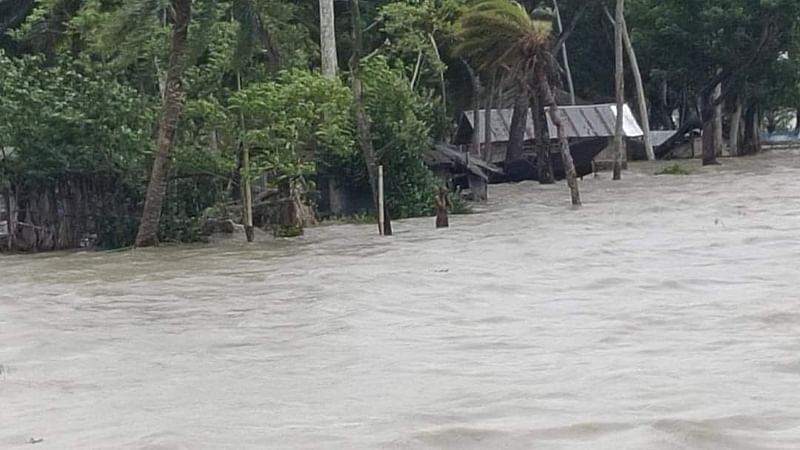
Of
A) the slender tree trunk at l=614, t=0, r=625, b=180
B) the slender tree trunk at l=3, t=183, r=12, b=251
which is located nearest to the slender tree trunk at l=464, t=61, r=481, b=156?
the slender tree trunk at l=614, t=0, r=625, b=180

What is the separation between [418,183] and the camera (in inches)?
1014

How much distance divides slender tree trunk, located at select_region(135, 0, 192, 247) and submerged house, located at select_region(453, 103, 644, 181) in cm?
1651

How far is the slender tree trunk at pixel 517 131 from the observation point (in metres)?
36.3

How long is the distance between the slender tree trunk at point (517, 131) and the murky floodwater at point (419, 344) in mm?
17032

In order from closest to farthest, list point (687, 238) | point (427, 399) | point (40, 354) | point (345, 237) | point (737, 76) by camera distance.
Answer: point (427, 399) < point (40, 354) < point (687, 238) < point (345, 237) < point (737, 76)

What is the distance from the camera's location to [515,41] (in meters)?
26.2

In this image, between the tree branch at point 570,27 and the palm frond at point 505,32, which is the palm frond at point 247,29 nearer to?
the palm frond at point 505,32

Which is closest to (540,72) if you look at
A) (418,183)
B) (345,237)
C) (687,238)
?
(418,183)

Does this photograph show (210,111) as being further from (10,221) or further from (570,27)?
(570,27)

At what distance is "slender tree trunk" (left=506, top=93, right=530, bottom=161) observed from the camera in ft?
119

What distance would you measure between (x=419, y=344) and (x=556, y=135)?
27908mm

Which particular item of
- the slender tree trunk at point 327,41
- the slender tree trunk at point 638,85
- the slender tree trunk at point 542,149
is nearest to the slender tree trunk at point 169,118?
the slender tree trunk at point 327,41

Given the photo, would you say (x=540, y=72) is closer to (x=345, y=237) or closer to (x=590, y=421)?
(x=345, y=237)

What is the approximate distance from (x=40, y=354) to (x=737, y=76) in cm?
3613
